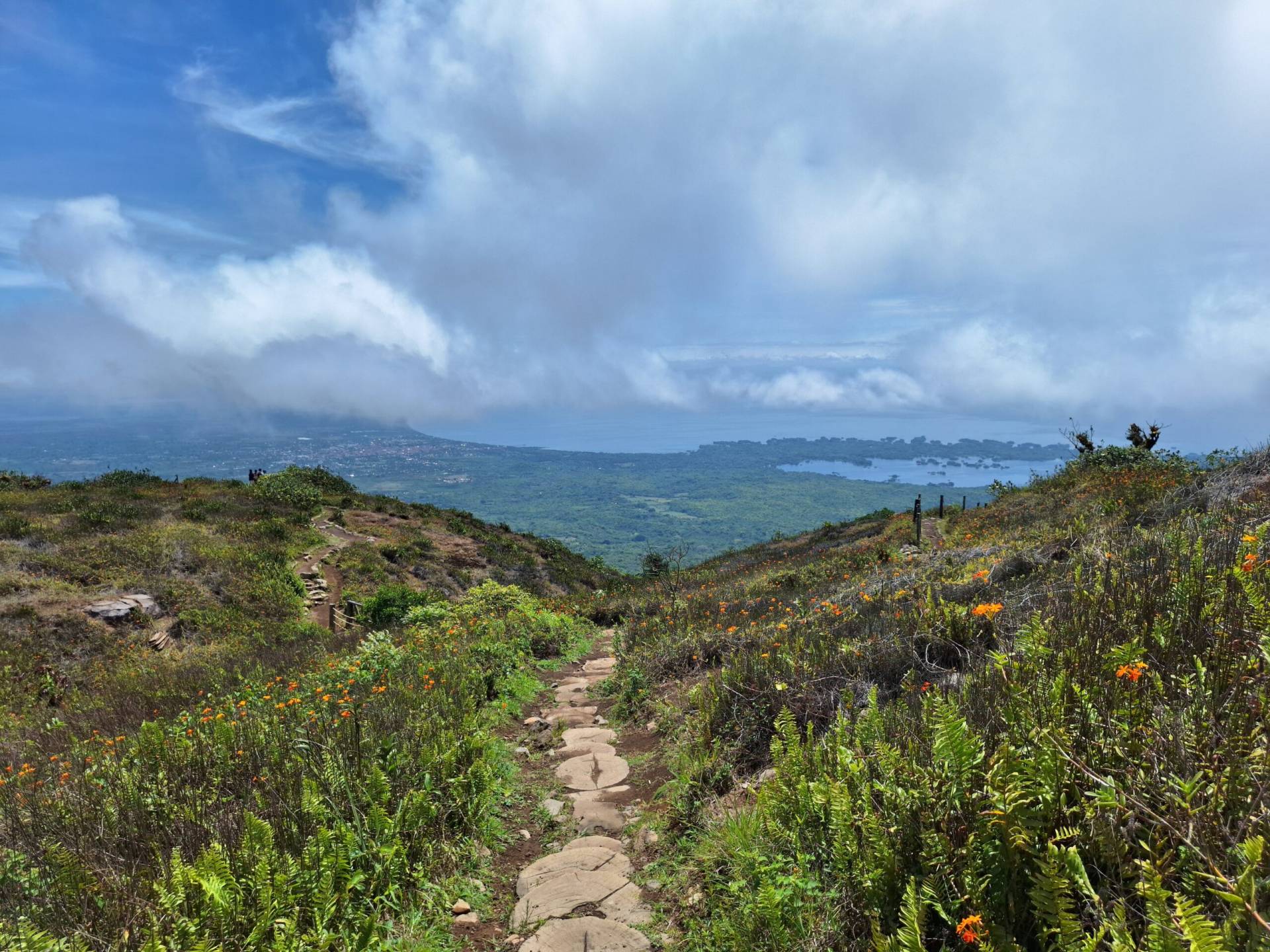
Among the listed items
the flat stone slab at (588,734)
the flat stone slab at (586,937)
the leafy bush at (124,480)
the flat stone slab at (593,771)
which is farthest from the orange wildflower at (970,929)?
the leafy bush at (124,480)

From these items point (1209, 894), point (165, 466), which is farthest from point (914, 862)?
point (165, 466)

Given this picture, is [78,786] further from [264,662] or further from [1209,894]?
[1209,894]

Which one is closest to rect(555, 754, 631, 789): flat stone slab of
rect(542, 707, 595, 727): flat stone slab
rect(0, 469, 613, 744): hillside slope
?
rect(542, 707, 595, 727): flat stone slab

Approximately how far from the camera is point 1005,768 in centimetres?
248

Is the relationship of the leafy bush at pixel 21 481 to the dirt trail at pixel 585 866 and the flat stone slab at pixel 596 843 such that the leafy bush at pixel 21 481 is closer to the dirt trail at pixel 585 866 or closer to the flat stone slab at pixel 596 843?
the dirt trail at pixel 585 866

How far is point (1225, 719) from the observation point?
248 cm

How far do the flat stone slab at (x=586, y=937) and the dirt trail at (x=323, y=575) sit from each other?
51.4ft

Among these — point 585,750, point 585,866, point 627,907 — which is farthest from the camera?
point 585,750

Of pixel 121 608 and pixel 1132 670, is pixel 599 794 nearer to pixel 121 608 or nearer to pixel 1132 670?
pixel 1132 670

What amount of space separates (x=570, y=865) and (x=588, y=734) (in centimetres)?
260

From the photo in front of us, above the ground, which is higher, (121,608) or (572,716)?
(572,716)

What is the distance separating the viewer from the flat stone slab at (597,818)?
456 cm

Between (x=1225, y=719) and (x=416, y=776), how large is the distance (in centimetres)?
468

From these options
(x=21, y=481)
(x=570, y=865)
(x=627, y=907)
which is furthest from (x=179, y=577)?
(x=627, y=907)
